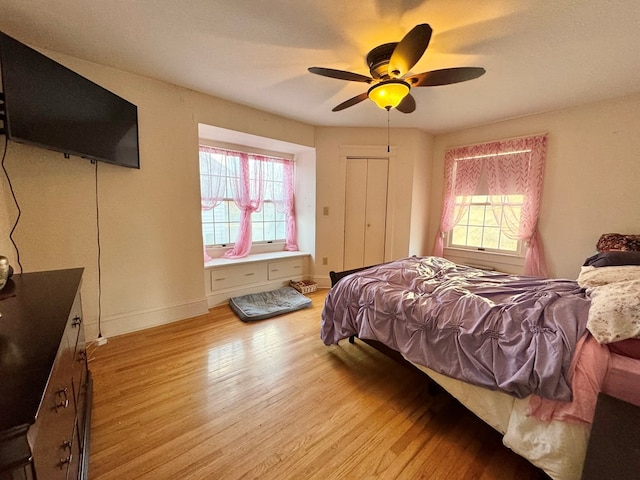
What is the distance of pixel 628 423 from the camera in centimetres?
90

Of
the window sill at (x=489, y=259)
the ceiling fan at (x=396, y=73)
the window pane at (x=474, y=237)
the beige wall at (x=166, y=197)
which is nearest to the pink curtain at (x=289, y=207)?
the beige wall at (x=166, y=197)

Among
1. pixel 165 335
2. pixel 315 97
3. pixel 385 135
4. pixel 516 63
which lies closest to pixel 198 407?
pixel 165 335

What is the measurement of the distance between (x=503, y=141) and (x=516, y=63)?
1557mm

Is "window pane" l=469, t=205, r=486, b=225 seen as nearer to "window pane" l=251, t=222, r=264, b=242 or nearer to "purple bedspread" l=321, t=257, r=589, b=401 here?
"purple bedspread" l=321, t=257, r=589, b=401

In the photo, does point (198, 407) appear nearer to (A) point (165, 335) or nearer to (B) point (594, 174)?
(A) point (165, 335)

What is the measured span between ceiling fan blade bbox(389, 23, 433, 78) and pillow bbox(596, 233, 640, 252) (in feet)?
9.30

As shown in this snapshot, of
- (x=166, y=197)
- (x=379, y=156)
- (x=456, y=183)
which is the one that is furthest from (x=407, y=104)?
(x=166, y=197)

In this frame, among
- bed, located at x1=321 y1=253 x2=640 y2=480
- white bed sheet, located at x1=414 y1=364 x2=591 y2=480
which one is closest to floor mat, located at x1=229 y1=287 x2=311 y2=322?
bed, located at x1=321 y1=253 x2=640 y2=480

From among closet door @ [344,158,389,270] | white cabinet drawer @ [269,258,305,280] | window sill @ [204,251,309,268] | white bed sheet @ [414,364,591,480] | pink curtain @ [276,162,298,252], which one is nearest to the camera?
white bed sheet @ [414,364,591,480]

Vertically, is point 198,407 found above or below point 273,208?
below

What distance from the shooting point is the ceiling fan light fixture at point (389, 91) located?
5.62ft

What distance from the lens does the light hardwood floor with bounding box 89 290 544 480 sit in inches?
48.3

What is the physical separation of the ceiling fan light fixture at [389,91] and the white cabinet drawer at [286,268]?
2580mm

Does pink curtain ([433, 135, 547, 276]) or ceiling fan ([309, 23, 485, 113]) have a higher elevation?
ceiling fan ([309, 23, 485, 113])
